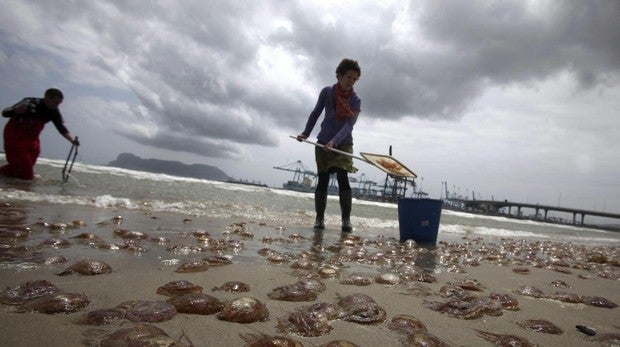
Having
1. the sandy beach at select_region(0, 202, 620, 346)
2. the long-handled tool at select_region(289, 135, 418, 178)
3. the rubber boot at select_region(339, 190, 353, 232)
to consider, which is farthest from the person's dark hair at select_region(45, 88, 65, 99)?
the rubber boot at select_region(339, 190, 353, 232)

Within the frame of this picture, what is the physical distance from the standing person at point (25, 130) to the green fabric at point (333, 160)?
18.2 feet

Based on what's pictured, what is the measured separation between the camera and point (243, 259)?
2426 millimetres

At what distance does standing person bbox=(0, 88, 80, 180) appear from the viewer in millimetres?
6453

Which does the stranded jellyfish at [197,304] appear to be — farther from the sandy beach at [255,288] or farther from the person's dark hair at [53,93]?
the person's dark hair at [53,93]

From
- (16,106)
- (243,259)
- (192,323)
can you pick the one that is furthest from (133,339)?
(16,106)

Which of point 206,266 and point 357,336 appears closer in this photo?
point 357,336

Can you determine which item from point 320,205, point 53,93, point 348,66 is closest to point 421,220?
point 320,205

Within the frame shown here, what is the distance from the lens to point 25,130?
6.61m

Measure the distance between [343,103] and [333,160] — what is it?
2.89 ft

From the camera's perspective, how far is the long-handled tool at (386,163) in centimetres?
488

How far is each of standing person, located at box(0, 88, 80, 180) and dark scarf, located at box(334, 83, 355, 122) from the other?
5726mm

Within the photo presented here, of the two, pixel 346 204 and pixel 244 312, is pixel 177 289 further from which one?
pixel 346 204

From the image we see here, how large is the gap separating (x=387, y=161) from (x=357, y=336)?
4294 mm

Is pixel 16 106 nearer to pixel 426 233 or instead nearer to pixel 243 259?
pixel 243 259
